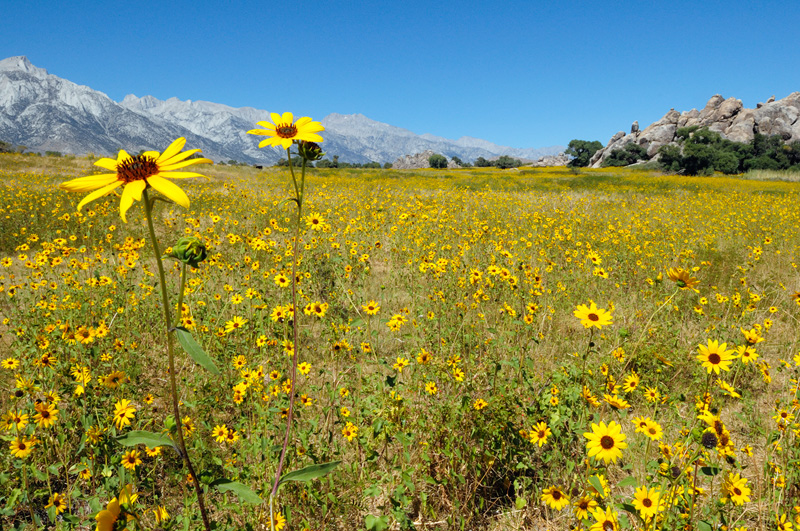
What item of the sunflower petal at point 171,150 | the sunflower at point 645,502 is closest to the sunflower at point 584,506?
the sunflower at point 645,502

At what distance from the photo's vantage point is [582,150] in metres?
87.9

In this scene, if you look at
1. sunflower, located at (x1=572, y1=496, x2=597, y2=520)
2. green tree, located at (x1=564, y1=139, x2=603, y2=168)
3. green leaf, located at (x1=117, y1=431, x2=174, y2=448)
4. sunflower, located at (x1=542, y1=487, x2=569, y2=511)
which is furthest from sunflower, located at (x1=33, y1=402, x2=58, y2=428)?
green tree, located at (x1=564, y1=139, x2=603, y2=168)

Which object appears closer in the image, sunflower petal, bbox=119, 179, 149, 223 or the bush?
sunflower petal, bbox=119, 179, 149, 223

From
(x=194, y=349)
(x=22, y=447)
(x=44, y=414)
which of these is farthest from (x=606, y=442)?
(x=44, y=414)

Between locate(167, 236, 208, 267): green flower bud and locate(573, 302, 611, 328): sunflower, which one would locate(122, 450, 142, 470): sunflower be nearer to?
locate(167, 236, 208, 267): green flower bud

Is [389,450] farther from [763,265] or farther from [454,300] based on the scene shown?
[763,265]

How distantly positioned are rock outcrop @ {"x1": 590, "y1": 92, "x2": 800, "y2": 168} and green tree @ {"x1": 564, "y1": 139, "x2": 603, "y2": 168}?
3.43m

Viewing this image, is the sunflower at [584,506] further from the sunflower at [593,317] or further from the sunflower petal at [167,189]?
the sunflower petal at [167,189]

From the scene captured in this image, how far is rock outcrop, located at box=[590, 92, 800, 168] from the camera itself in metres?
61.6

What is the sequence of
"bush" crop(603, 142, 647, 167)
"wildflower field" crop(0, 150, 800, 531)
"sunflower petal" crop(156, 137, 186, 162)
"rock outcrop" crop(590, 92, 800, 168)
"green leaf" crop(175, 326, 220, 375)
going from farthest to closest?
"bush" crop(603, 142, 647, 167) → "rock outcrop" crop(590, 92, 800, 168) → "wildflower field" crop(0, 150, 800, 531) → "sunflower petal" crop(156, 137, 186, 162) → "green leaf" crop(175, 326, 220, 375)

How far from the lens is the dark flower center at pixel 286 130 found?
115 centimetres

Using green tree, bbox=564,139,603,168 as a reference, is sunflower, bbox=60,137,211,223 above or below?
below

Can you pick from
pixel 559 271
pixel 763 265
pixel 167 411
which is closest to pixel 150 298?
pixel 167 411

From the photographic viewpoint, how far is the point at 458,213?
28.8 feet
